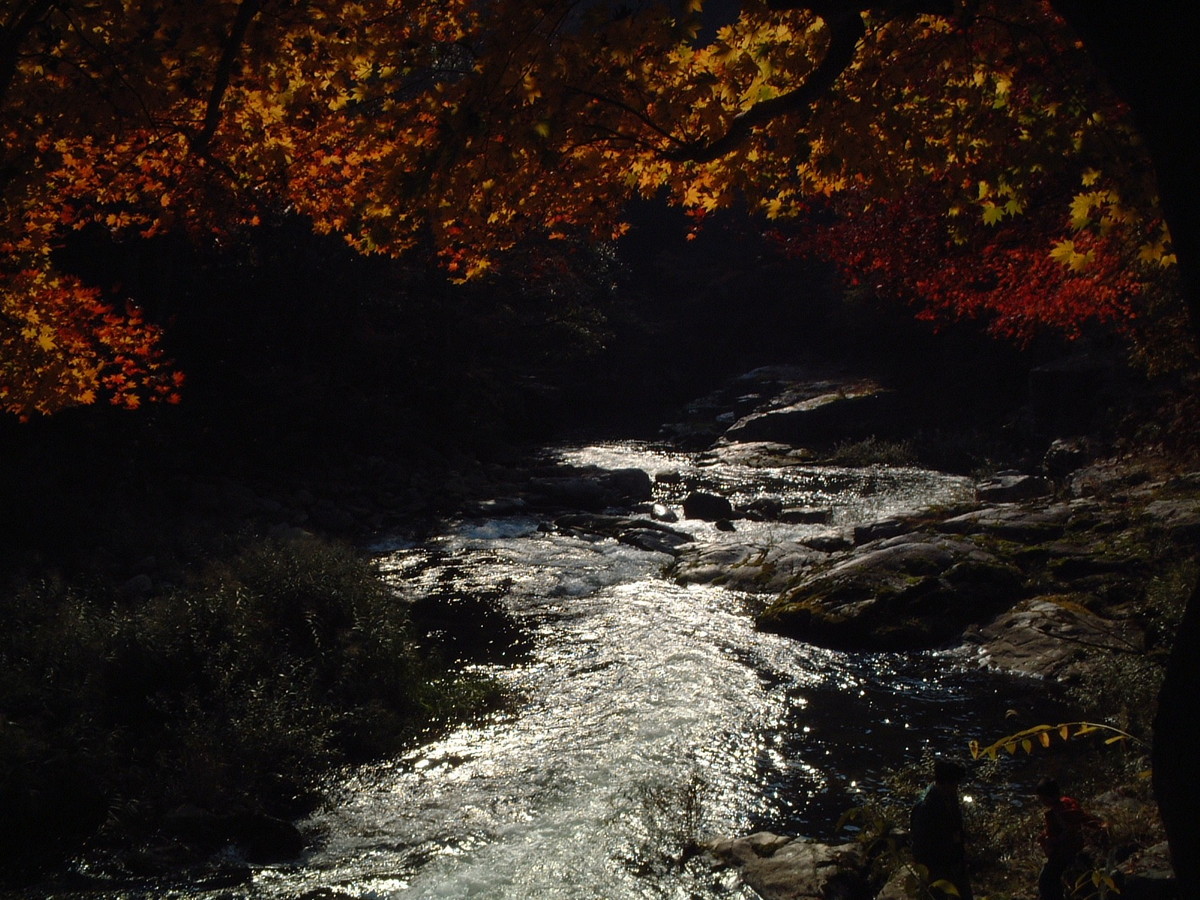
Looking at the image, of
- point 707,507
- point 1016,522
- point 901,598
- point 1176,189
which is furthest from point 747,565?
point 1176,189

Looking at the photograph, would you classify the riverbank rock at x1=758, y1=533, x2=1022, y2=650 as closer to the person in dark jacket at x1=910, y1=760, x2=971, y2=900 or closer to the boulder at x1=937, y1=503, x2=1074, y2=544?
the boulder at x1=937, y1=503, x2=1074, y2=544

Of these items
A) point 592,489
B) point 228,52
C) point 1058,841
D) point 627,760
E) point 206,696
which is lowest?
point 627,760

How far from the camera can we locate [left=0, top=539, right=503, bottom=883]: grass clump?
7741mm

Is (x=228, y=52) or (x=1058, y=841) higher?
(x=228, y=52)

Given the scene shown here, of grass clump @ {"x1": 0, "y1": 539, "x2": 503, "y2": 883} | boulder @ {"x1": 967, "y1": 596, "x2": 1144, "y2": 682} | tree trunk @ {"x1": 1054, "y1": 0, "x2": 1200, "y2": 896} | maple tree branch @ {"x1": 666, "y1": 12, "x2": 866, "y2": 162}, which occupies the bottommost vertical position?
boulder @ {"x1": 967, "y1": 596, "x2": 1144, "y2": 682}

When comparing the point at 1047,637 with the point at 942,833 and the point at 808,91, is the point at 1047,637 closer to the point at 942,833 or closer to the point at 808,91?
the point at 942,833

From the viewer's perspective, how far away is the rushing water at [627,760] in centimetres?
716

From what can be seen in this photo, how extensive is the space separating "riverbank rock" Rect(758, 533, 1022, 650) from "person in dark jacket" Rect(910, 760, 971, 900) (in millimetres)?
6913

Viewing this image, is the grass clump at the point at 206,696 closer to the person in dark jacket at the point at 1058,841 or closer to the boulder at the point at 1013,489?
the person in dark jacket at the point at 1058,841

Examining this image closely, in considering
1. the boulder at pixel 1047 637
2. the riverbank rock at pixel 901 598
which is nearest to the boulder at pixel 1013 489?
the riverbank rock at pixel 901 598

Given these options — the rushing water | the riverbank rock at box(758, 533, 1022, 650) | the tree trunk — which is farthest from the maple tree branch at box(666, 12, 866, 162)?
the riverbank rock at box(758, 533, 1022, 650)

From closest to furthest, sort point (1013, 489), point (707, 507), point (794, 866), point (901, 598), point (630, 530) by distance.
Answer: point (794, 866)
point (901, 598)
point (630, 530)
point (1013, 489)
point (707, 507)

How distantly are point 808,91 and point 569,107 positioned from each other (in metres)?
1.54

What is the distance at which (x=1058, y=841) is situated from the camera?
5.62 metres
